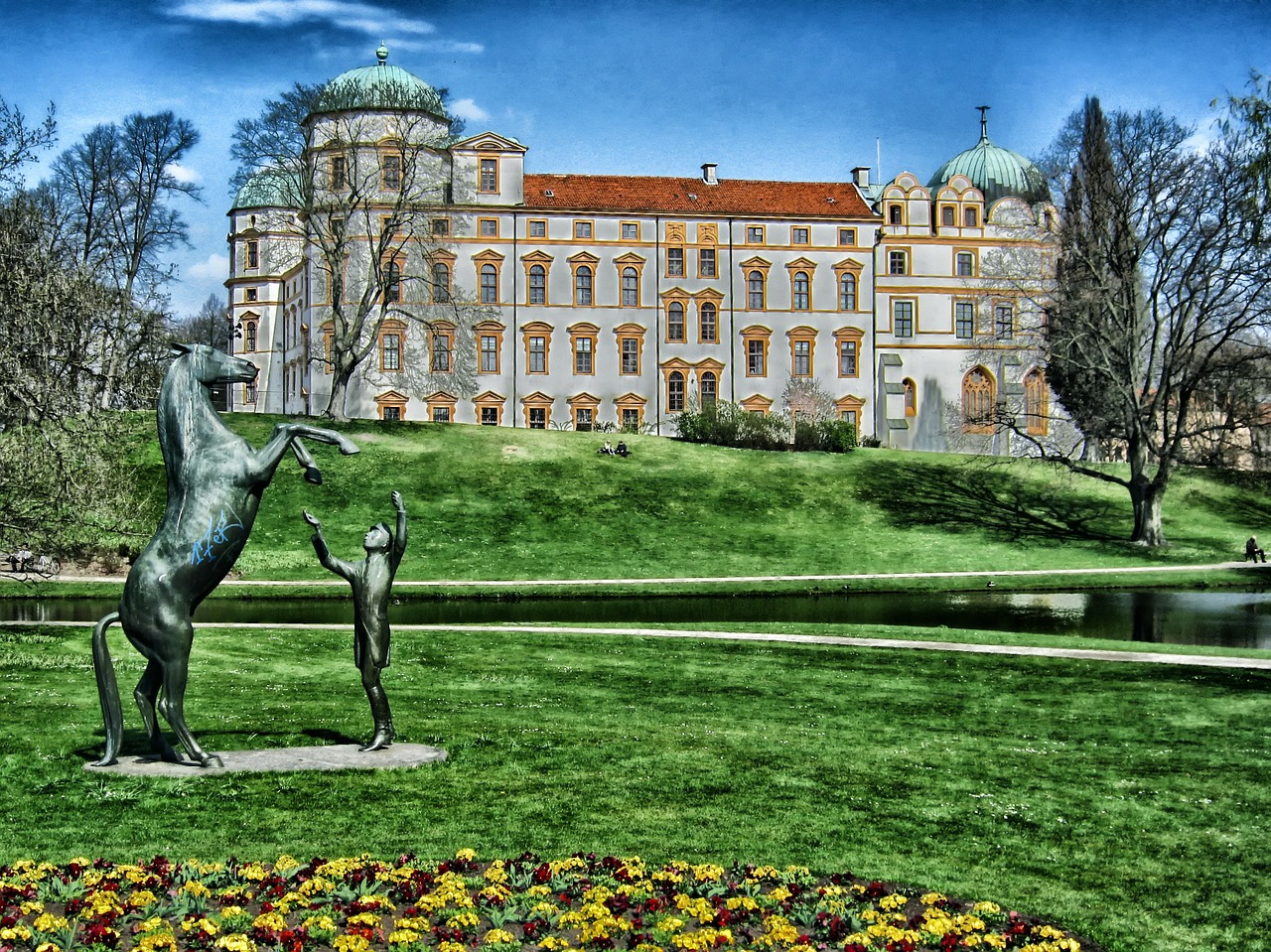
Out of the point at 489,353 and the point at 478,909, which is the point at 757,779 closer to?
the point at 478,909

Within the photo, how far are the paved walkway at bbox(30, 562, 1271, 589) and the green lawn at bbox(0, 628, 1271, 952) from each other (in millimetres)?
15962

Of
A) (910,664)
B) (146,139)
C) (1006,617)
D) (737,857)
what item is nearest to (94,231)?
(146,139)

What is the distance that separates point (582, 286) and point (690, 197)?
27.5 feet

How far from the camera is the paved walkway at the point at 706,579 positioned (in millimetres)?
36938

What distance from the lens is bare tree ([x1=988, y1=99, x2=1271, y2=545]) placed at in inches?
1801

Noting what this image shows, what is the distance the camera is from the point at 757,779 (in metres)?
12.6

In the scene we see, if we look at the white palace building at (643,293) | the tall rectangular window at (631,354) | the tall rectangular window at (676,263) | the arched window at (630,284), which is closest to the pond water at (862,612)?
the white palace building at (643,293)

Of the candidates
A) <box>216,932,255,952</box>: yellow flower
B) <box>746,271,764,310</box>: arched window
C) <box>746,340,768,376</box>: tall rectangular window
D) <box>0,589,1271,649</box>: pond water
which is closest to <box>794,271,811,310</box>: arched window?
<box>746,271,764,310</box>: arched window

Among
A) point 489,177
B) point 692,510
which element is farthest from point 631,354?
point 692,510

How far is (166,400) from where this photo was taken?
11703 mm

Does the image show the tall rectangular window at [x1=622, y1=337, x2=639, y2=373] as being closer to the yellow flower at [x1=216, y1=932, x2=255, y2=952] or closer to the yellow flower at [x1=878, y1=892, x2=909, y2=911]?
the yellow flower at [x1=878, y1=892, x2=909, y2=911]

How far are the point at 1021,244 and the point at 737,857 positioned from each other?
65.0 metres

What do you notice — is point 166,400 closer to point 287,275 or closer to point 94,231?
point 94,231

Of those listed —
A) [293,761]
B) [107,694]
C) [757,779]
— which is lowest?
[757,779]
